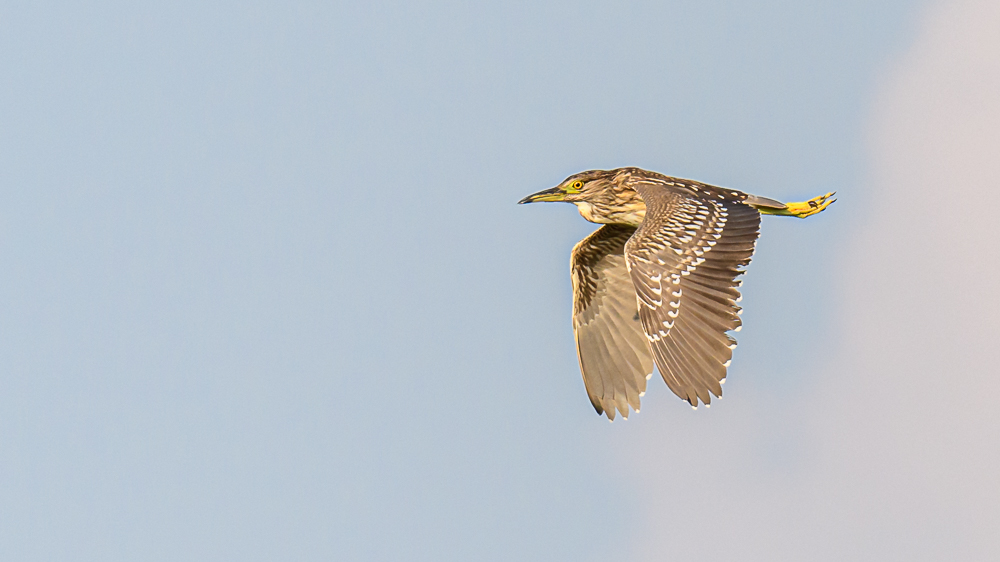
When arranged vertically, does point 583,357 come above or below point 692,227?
below

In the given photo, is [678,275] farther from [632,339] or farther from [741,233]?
[632,339]

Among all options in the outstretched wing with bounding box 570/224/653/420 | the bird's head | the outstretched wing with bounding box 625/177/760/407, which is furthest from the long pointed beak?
the outstretched wing with bounding box 625/177/760/407

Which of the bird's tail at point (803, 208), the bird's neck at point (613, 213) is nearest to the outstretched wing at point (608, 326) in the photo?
the bird's neck at point (613, 213)

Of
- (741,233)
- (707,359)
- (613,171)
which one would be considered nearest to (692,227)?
(741,233)

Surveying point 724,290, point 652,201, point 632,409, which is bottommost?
point 632,409

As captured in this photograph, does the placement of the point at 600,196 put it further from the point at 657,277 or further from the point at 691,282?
the point at 691,282

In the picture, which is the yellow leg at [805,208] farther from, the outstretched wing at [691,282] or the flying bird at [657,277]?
the outstretched wing at [691,282]

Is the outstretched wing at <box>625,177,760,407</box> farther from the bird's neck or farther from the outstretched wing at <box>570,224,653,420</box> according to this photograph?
the outstretched wing at <box>570,224,653,420</box>
